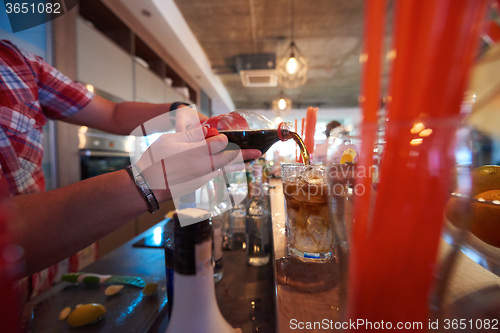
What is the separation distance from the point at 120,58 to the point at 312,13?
8.39 feet

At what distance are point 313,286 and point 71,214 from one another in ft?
1.67

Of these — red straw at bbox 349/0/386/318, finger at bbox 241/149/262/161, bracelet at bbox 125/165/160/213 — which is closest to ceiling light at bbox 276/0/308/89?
finger at bbox 241/149/262/161

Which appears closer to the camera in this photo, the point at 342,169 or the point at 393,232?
the point at 393,232

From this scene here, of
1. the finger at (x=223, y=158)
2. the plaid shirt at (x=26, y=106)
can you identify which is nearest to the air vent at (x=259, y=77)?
the plaid shirt at (x=26, y=106)

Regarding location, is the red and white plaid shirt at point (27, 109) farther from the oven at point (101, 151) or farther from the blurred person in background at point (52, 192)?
the oven at point (101, 151)

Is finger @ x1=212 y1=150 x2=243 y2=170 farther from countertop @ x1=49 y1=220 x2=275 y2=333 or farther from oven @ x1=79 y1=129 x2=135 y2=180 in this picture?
oven @ x1=79 y1=129 x2=135 y2=180

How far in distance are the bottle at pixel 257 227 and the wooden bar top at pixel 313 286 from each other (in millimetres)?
286

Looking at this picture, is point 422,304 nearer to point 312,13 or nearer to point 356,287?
point 356,287

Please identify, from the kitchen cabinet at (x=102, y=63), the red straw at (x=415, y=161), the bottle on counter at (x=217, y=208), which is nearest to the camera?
the red straw at (x=415, y=161)

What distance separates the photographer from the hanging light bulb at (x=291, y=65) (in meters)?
2.69

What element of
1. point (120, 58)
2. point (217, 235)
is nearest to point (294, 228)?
point (217, 235)

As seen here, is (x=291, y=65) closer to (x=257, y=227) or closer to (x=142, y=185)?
(x=257, y=227)

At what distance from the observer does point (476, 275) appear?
388 millimetres

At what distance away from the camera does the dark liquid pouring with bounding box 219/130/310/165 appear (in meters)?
0.59
